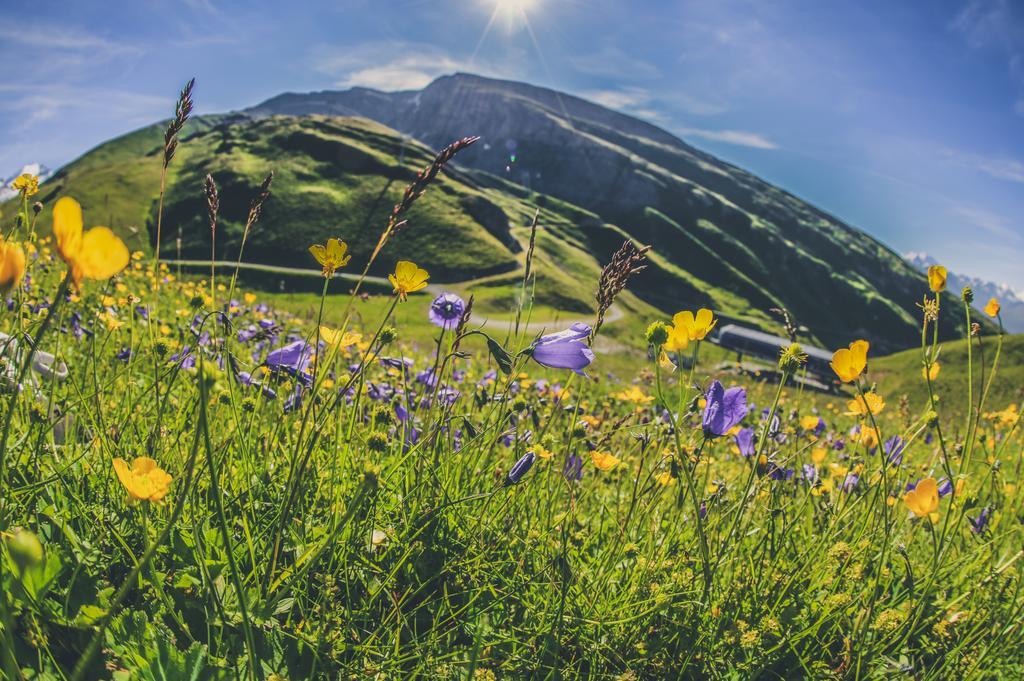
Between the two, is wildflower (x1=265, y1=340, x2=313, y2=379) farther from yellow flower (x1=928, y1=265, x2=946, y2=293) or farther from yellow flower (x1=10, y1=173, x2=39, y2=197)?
yellow flower (x1=928, y1=265, x2=946, y2=293)

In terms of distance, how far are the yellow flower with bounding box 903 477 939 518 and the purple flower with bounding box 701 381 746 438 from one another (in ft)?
2.16

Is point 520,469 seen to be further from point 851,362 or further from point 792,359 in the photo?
point 851,362

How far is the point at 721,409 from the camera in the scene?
7.75 feet

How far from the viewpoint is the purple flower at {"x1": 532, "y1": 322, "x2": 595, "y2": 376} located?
2332 mm

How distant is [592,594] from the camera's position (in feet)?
7.79

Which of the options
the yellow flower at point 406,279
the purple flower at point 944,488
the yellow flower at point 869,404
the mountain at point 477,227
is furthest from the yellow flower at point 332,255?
the mountain at point 477,227

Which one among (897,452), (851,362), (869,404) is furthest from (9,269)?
(897,452)

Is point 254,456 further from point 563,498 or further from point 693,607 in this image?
point 693,607

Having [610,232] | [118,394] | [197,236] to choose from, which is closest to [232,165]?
[197,236]

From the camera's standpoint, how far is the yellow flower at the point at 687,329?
1.90 m

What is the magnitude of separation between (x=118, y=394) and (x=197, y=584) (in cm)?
218

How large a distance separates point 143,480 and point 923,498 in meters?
2.26

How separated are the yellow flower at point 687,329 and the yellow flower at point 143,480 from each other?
1504 millimetres

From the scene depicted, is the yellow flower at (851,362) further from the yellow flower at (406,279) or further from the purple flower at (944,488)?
the purple flower at (944,488)
